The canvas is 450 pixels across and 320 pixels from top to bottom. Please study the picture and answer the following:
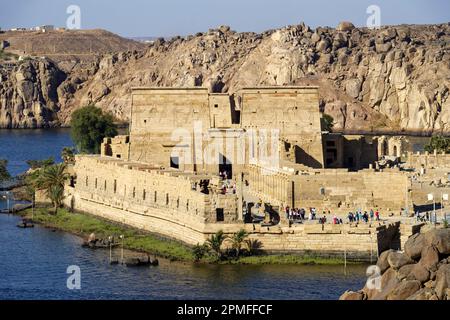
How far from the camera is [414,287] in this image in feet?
120

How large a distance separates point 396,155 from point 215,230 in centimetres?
2988

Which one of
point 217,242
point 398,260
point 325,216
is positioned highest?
point 398,260

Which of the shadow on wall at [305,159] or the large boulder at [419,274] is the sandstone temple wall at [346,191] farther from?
the large boulder at [419,274]

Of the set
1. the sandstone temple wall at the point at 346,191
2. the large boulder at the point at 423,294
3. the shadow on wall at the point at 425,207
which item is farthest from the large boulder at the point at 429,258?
the shadow on wall at the point at 425,207

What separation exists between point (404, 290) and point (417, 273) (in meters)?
0.76

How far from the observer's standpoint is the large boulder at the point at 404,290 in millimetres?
36344

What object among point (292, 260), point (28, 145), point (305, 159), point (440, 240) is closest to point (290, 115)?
point (305, 159)

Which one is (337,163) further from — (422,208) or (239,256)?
(239,256)

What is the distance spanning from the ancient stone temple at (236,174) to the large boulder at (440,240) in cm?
1215

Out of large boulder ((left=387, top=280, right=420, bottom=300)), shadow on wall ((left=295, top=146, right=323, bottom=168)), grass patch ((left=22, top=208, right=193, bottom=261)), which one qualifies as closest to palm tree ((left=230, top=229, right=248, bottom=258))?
grass patch ((left=22, top=208, right=193, bottom=261))

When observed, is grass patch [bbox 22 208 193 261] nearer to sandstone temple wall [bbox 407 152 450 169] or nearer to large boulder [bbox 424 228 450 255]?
large boulder [bbox 424 228 450 255]

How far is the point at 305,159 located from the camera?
70688mm

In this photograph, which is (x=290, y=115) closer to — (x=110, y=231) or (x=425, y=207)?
(x=425, y=207)
